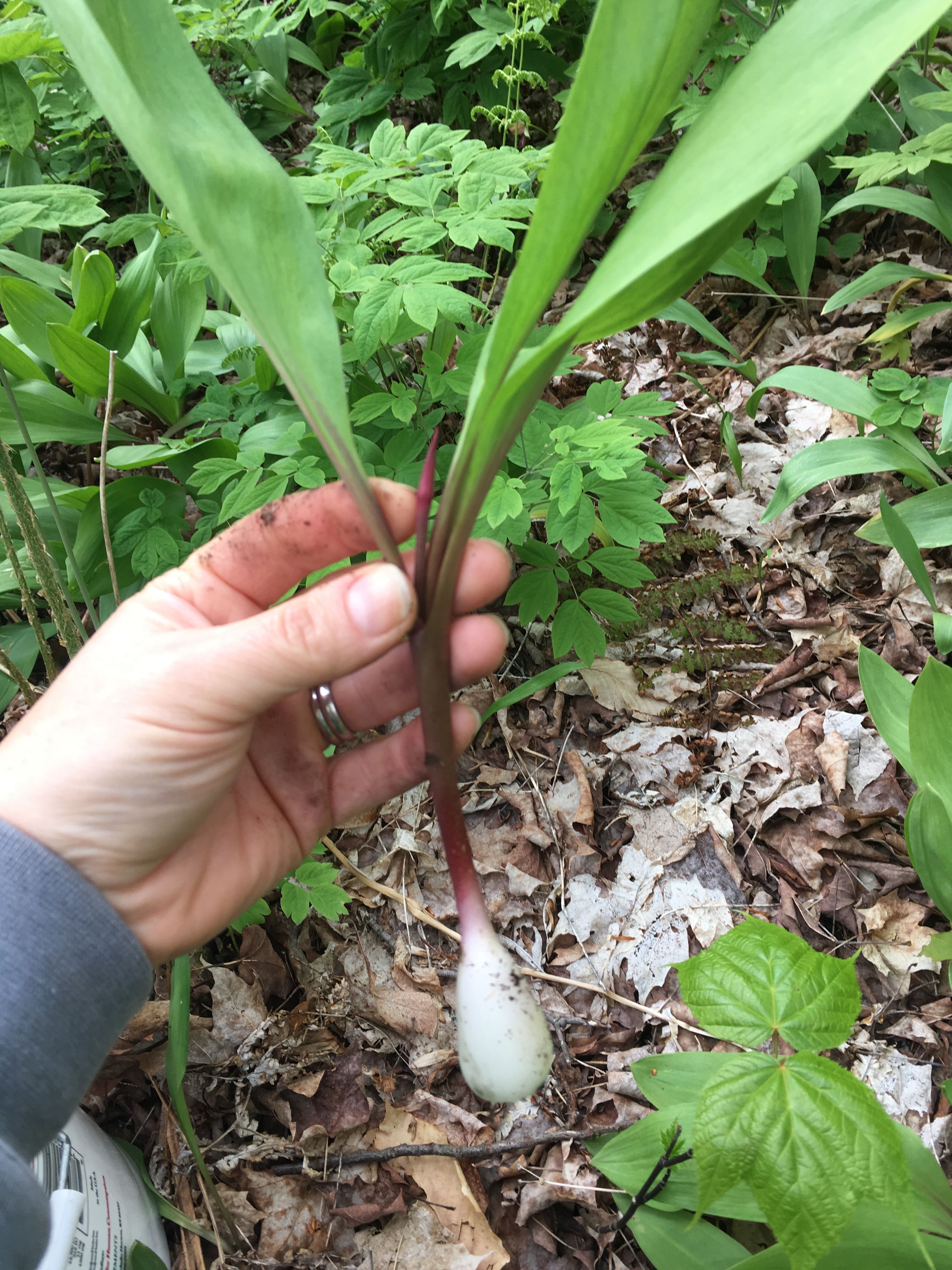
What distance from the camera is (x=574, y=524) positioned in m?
1.29

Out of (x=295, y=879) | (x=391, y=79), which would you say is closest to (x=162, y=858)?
(x=295, y=879)

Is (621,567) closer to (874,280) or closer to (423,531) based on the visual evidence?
(423,531)

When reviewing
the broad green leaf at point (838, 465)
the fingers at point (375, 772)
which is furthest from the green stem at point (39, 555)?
the broad green leaf at point (838, 465)

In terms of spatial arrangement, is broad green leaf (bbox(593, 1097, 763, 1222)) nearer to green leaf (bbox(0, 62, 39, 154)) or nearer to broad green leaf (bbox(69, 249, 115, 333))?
broad green leaf (bbox(69, 249, 115, 333))

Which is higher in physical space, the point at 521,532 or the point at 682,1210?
the point at 521,532

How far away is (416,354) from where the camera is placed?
5.94ft

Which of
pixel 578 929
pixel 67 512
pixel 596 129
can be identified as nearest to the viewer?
pixel 596 129

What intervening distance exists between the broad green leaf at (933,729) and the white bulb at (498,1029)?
63 centimetres

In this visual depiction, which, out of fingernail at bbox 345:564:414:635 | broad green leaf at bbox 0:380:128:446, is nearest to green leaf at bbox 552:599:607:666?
fingernail at bbox 345:564:414:635

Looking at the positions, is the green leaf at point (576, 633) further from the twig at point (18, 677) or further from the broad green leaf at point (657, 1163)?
the twig at point (18, 677)

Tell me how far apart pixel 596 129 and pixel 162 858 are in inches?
33.3

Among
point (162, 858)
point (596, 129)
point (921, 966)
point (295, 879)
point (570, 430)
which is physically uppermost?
point (596, 129)

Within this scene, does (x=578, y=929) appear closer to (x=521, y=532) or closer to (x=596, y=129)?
(x=521, y=532)

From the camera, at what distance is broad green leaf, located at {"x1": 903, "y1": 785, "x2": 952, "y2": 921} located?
1.02 meters
